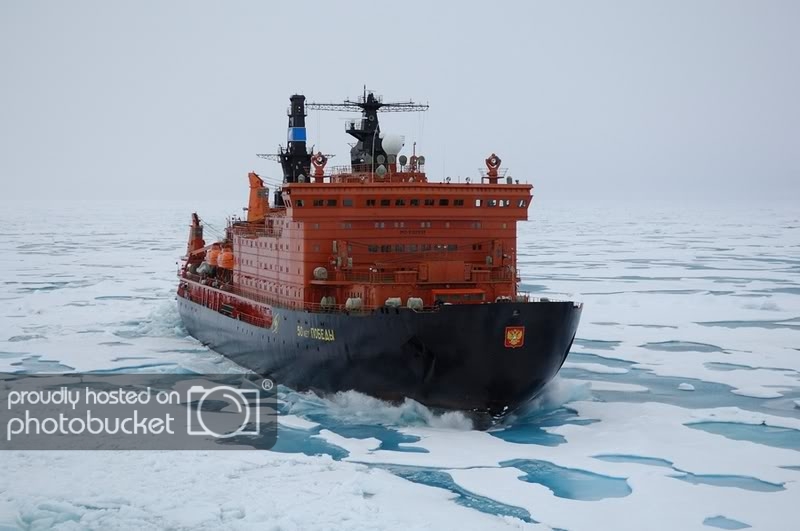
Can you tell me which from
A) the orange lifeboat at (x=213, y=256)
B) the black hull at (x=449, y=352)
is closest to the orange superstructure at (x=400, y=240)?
the black hull at (x=449, y=352)

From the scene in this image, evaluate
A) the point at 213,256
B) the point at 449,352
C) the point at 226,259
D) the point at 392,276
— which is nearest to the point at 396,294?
the point at 392,276

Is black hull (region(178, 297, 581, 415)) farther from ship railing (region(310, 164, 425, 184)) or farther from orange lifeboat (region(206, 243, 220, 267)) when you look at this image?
orange lifeboat (region(206, 243, 220, 267))

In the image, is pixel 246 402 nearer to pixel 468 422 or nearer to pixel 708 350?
pixel 468 422

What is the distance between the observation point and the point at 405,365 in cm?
1792

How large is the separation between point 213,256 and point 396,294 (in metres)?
12.7

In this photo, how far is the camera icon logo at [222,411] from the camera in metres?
17.6

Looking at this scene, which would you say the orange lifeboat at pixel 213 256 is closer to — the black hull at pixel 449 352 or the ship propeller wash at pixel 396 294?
the ship propeller wash at pixel 396 294

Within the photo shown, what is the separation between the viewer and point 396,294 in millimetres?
19406

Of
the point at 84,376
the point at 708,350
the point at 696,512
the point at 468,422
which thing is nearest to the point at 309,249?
the point at 468,422

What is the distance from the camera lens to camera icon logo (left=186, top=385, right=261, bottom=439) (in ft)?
57.7

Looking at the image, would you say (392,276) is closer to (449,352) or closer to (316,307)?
(316,307)

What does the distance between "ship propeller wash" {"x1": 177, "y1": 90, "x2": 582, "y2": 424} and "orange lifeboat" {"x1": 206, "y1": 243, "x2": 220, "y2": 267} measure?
17.6 ft

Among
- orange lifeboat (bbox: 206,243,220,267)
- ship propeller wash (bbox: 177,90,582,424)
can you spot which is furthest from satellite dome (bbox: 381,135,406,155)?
orange lifeboat (bbox: 206,243,220,267)

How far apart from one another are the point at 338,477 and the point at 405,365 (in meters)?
3.63
